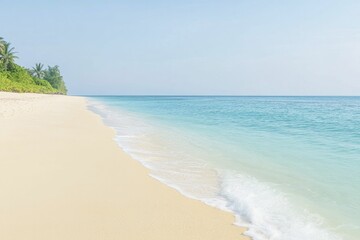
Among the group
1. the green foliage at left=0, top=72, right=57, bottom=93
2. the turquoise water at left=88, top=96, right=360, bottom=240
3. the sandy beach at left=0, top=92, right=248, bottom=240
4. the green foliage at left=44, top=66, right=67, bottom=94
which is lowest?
the turquoise water at left=88, top=96, right=360, bottom=240

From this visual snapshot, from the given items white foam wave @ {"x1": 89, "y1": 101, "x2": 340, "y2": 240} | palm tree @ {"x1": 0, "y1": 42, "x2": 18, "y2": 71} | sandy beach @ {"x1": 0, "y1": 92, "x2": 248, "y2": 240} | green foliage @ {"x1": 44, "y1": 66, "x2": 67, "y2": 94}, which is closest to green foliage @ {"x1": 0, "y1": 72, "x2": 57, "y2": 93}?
palm tree @ {"x1": 0, "y1": 42, "x2": 18, "y2": 71}

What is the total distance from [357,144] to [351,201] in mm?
7438

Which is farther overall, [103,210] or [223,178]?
[223,178]

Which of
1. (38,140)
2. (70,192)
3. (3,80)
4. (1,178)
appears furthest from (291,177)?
(3,80)

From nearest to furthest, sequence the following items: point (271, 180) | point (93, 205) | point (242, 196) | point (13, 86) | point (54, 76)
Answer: point (93, 205) → point (242, 196) → point (271, 180) → point (13, 86) → point (54, 76)

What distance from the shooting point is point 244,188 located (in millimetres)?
5637

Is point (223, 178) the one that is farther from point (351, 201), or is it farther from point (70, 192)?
point (70, 192)

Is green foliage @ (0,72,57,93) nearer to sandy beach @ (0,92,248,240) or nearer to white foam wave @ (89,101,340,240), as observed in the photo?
sandy beach @ (0,92,248,240)

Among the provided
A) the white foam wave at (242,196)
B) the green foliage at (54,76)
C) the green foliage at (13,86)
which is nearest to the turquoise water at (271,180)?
the white foam wave at (242,196)

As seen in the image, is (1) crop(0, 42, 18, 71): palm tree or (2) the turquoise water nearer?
(2) the turquoise water

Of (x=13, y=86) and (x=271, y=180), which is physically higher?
(x=13, y=86)

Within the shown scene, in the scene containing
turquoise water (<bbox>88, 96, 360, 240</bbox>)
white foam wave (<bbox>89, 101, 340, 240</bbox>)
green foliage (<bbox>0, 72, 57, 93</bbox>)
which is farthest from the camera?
green foliage (<bbox>0, 72, 57, 93</bbox>)

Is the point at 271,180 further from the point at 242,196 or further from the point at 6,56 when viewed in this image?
the point at 6,56

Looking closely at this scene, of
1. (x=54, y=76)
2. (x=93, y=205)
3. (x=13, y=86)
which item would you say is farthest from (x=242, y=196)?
(x=54, y=76)
